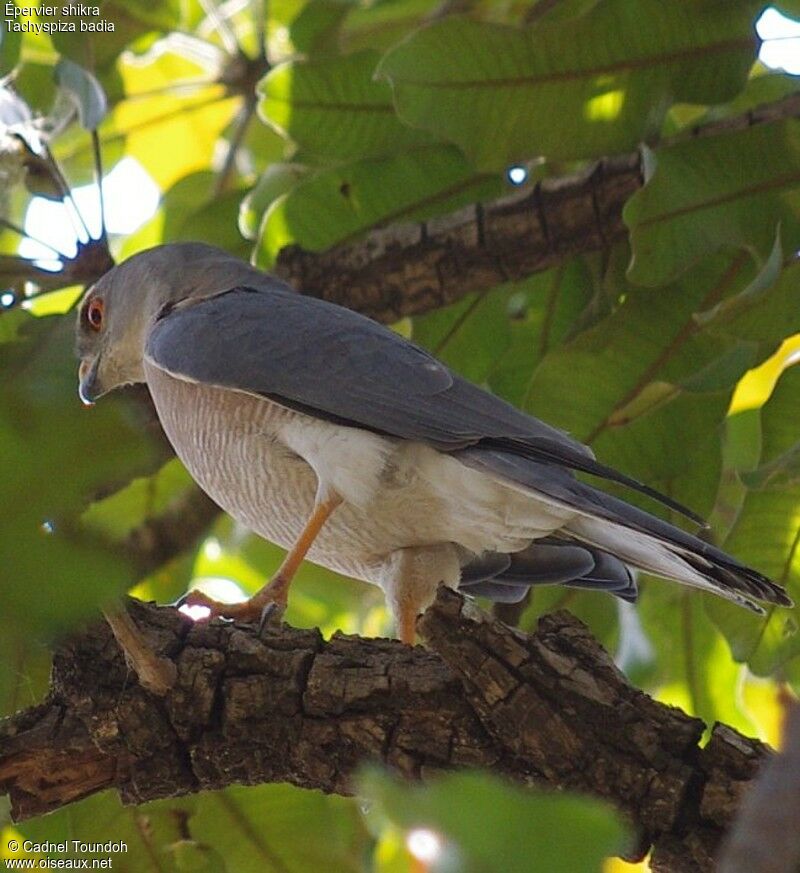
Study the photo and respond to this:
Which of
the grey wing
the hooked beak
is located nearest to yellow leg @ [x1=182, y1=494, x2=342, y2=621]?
the grey wing

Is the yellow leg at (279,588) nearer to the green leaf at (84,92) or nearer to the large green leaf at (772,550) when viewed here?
the large green leaf at (772,550)

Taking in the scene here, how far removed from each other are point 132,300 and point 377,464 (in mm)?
1491

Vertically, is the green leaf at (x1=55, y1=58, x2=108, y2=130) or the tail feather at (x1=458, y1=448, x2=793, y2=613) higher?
the green leaf at (x1=55, y1=58, x2=108, y2=130)

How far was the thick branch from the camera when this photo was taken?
4.27 metres

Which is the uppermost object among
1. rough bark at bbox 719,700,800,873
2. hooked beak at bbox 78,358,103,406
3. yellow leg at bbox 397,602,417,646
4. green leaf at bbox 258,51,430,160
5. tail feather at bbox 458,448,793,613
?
green leaf at bbox 258,51,430,160

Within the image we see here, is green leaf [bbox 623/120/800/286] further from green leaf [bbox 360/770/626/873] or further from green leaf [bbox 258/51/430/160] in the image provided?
green leaf [bbox 360/770/626/873]

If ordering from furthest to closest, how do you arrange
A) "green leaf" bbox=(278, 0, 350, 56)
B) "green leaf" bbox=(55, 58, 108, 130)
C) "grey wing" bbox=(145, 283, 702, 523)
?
1. "green leaf" bbox=(278, 0, 350, 56)
2. "green leaf" bbox=(55, 58, 108, 130)
3. "grey wing" bbox=(145, 283, 702, 523)

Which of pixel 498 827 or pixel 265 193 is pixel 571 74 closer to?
pixel 265 193

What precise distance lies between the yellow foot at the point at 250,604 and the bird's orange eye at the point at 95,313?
137cm

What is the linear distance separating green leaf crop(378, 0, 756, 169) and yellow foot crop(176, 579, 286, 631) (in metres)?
1.59

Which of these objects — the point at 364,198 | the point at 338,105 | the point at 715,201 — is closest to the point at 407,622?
the point at 715,201

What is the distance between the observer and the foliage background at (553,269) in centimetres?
356

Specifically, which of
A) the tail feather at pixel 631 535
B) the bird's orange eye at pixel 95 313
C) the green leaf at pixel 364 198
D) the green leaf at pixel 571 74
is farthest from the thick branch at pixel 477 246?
the tail feather at pixel 631 535

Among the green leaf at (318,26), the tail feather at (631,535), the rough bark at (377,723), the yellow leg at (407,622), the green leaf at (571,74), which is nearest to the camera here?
the rough bark at (377,723)
